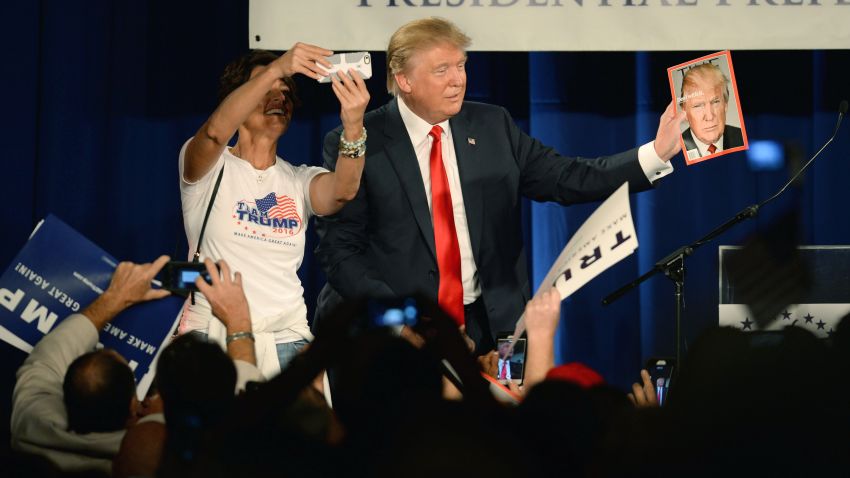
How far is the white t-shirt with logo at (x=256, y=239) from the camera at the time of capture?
323cm

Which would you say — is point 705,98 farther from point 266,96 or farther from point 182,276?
point 182,276

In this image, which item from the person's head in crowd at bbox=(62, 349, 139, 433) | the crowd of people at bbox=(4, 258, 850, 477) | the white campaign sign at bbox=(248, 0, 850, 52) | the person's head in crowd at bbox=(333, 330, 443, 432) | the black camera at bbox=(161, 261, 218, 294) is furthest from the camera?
the white campaign sign at bbox=(248, 0, 850, 52)

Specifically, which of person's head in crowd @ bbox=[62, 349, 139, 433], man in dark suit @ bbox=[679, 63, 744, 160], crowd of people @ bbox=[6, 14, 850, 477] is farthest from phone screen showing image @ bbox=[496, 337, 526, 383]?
person's head in crowd @ bbox=[62, 349, 139, 433]

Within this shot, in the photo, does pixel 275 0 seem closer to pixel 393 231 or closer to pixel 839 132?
pixel 393 231

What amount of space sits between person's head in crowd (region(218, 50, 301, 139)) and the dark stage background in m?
1.32

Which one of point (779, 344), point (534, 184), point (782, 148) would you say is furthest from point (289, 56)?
point (782, 148)

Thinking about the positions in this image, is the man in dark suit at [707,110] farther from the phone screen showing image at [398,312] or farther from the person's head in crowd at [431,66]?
the phone screen showing image at [398,312]

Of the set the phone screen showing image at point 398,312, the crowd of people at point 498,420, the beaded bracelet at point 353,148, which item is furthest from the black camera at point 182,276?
the phone screen showing image at point 398,312

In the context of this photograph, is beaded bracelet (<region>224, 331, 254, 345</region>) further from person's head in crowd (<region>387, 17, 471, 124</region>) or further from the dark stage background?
the dark stage background

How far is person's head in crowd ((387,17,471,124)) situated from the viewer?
3545mm

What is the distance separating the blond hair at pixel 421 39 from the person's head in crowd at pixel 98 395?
185 cm

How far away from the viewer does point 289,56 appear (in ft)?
10.7

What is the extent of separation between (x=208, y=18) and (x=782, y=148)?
2711mm

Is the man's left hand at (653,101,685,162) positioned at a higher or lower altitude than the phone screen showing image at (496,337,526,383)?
higher
